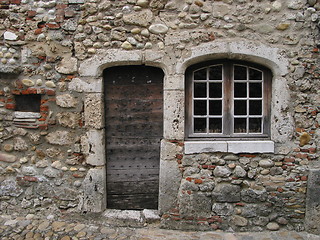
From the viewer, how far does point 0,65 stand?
10.5 feet

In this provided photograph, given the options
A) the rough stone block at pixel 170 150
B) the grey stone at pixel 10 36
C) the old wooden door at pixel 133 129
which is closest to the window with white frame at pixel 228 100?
the rough stone block at pixel 170 150

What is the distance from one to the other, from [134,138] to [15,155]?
1731mm

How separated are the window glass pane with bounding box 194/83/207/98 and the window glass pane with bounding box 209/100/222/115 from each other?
0.17m

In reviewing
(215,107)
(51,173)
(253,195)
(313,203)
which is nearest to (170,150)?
(215,107)

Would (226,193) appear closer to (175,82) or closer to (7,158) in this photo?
(175,82)

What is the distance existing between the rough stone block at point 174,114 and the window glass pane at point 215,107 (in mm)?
455

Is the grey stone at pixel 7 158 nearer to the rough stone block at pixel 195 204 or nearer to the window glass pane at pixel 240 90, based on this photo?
the rough stone block at pixel 195 204

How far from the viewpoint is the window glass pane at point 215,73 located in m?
3.27

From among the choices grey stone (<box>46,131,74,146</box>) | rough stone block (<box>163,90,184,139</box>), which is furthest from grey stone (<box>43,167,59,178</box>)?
rough stone block (<box>163,90,184,139</box>)

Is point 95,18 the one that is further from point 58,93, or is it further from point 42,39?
point 58,93

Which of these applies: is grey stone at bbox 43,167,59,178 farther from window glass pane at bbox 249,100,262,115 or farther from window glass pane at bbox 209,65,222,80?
window glass pane at bbox 249,100,262,115

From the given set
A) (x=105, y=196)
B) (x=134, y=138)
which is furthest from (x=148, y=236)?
(x=134, y=138)

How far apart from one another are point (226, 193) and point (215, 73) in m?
1.66

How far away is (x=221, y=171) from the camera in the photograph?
10.3ft
